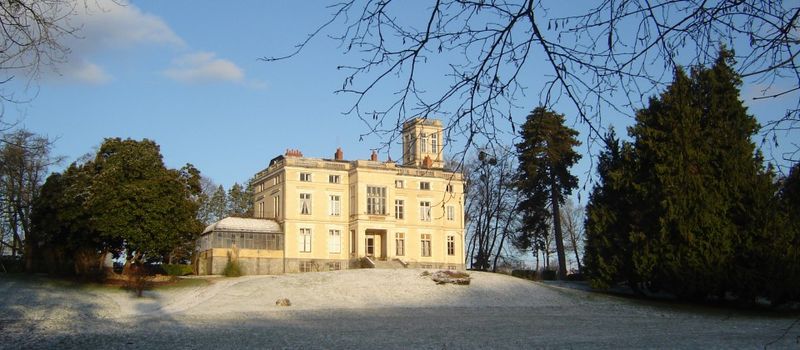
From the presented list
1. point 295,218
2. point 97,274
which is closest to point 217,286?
point 97,274

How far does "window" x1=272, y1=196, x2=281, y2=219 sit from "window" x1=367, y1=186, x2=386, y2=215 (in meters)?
6.05

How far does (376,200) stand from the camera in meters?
54.5

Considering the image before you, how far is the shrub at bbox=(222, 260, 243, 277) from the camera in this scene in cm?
4644

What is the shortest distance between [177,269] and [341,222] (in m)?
11.8

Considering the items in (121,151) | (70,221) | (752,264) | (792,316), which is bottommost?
(792,316)

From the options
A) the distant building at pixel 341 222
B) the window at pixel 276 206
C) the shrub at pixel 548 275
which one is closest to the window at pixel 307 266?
the distant building at pixel 341 222

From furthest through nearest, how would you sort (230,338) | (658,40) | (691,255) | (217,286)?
1. (217,286)
2. (691,255)
3. (230,338)
4. (658,40)

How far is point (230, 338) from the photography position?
19.3 metres

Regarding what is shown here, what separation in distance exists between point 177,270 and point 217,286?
1037 centimetres

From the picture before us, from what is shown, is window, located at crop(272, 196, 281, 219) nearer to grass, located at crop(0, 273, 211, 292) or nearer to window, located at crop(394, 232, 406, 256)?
window, located at crop(394, 232, 406, 256)

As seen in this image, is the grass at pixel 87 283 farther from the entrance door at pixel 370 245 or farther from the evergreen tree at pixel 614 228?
the evergreen tree at pixel 614 228

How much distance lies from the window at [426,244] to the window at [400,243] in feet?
5.20

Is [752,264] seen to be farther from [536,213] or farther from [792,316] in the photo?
[536,213]

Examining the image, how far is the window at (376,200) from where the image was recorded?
5409cm
